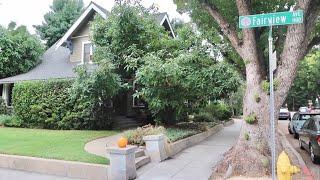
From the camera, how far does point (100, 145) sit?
1336cm

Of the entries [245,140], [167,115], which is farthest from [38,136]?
[245,140]

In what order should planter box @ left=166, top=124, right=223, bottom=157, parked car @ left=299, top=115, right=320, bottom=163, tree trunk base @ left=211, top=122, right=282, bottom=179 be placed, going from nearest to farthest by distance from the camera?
tree trunk base @ left=211, top=122, right=282, bottom=179 → parked car @ left=299, top=115, right=320, bottom=163 → planter box @ left=166, top=124, right=223, bottom=157

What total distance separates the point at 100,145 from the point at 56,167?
3.19 metres

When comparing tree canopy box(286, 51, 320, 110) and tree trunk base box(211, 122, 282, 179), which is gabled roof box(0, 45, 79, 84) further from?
tree canopy box(286, 51, 320, 110)

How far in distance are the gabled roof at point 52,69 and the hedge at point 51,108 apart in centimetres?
265

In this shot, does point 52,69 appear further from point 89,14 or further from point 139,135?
point 139,135

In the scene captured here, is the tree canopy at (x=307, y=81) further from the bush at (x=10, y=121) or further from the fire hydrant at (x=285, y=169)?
the fire hydrant at (x=285, y=169)

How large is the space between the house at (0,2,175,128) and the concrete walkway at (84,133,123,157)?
20.9 feet

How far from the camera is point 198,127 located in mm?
18281

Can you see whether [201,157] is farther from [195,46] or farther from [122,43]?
[122,43]

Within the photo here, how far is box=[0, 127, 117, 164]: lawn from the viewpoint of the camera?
10.8 m

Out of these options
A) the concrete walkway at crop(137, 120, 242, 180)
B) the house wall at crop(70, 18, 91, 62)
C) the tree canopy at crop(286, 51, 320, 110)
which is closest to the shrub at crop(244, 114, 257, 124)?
the concrete walkway at crop(137, 120, 242, 180)

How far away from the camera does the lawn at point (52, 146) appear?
35.5ft

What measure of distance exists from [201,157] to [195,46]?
7.01 metres
